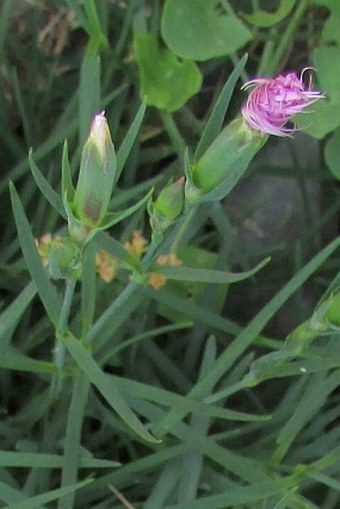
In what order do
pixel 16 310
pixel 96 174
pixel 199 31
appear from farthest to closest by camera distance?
pixel 199 31, pixel 16 310, pixel 96 174

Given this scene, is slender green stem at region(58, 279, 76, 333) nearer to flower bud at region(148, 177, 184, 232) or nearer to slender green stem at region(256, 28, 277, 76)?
flower bud at region(148, 177, 184, 232)

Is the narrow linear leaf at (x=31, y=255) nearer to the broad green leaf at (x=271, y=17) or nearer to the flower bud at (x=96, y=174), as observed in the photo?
the flower bud at (x=96, y=174)

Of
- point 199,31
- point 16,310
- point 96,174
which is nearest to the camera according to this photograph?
point 96,174

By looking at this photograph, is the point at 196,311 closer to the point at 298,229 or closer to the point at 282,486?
the point at 282,486

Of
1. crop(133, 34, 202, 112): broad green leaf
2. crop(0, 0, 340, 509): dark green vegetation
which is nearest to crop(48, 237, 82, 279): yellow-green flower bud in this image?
crop(0, 0, 340, 509): dark green vegetation

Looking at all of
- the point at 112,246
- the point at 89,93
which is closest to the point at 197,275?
the point at 112,246

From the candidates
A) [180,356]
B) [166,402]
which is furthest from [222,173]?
[180,356]

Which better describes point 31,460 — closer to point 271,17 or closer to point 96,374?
point 96,374
